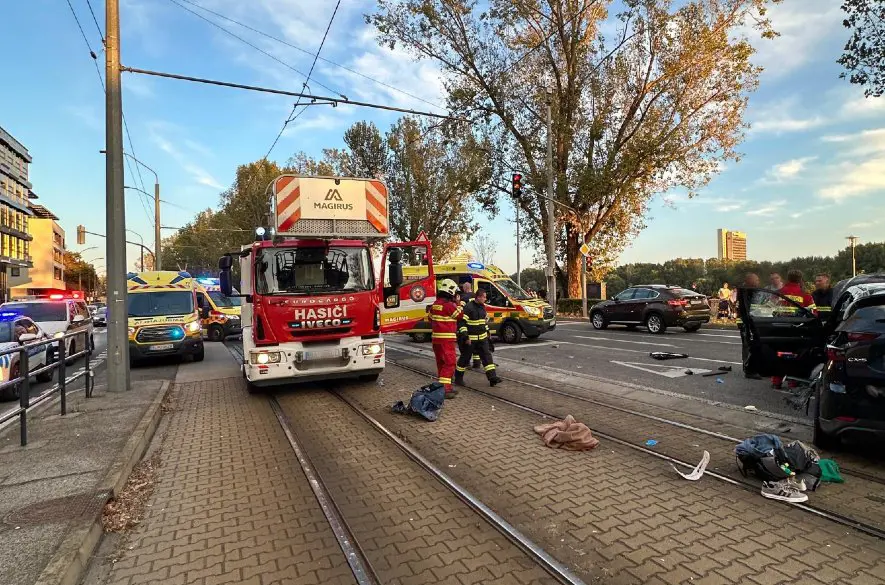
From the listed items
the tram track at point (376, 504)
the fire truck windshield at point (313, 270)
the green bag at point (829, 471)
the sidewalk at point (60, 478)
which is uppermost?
the fire truck windshield at point (313, 270)

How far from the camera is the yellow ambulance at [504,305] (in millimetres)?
15180

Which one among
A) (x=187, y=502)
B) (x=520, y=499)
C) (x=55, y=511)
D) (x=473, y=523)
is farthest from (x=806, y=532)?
(x=55, y=511)

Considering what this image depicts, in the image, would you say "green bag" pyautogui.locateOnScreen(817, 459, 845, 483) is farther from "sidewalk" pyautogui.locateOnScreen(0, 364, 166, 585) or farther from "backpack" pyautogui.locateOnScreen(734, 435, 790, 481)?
"sidewalk" pyautogui.locateOnScreen(0, 364, 166, 585)

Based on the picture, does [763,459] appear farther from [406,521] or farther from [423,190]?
[423,190]

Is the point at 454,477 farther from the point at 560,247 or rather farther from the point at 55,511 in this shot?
the point at 560,247

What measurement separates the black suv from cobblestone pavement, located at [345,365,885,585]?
12829 mm

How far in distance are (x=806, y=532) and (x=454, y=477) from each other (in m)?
2.66

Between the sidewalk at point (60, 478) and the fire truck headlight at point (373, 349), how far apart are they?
124 inches

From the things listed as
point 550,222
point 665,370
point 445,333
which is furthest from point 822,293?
point 550,222

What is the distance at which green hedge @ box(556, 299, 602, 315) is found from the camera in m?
28.7

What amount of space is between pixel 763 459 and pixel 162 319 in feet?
42.6

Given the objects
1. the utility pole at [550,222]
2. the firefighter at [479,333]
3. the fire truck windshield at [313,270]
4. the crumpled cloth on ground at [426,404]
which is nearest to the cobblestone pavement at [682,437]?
the firefighter at [479,333]

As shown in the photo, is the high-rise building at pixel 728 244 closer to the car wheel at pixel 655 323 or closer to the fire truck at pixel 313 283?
the car wheel at pixel 655 323

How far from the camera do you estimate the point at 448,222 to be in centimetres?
3919
